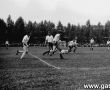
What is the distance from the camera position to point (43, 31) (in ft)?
480

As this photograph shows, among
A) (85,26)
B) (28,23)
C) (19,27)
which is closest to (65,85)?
(19,27)

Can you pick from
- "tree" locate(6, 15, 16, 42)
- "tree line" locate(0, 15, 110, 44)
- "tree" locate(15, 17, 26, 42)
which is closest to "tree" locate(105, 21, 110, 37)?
"tree line" locate(0, 15, 110, 44)

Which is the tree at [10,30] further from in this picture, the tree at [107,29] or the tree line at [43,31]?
the tree at [107,29]

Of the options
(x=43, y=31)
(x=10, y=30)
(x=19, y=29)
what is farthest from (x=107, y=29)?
(x=10, y=30)

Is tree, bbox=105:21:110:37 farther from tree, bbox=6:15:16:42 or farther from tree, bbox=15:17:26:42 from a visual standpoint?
tree, bbox=15:17:26:42

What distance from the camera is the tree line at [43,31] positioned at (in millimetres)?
119688

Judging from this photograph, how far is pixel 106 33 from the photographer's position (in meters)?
172

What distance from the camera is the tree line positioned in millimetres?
119688

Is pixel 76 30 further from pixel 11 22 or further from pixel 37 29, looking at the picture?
pixel 11 22

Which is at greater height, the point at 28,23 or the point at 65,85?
the point at 28,23

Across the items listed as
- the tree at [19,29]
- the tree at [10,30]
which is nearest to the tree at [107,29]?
the tree at [10,30]

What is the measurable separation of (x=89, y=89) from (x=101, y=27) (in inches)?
6710

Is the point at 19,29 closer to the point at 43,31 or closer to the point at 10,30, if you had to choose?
the point at 10,30

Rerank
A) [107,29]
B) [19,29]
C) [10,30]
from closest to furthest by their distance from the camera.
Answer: [19,29]
[10,30]
[107,29]
